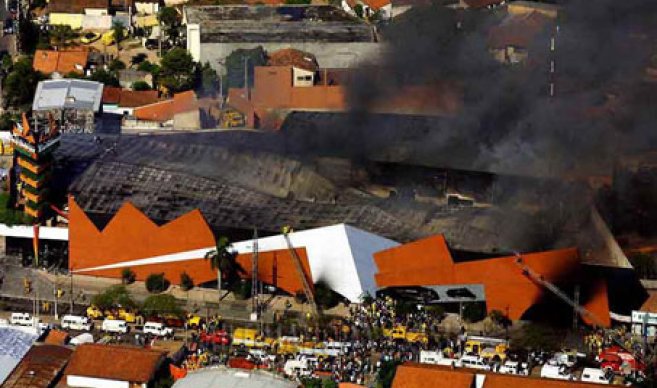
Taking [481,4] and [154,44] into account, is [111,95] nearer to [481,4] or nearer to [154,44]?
[154,44]

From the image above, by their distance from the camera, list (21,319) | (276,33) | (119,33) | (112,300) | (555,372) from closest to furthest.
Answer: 1. (555,372)
2. (21,319)
3. (112,300)
4. (276,33)
5. (119,33)

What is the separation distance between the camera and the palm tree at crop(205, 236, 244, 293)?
18109 mm

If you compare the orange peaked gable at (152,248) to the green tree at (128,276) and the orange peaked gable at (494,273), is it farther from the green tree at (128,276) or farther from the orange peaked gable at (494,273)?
the orange peaked gable at (494,273)

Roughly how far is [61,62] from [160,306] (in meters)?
10.4

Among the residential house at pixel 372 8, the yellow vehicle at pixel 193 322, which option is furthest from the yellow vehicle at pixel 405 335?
the residential house at pixel 372 8

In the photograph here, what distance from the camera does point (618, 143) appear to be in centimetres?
1947

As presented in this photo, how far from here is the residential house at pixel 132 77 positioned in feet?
88.7

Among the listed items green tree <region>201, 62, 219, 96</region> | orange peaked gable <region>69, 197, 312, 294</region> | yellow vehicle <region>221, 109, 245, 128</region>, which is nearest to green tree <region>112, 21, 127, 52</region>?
green tree <region>201, 62, 219, 96</region>

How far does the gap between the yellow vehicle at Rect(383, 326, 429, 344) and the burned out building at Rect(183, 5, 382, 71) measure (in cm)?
938

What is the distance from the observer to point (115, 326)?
17281 mm

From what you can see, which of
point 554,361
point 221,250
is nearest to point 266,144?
point 221,250

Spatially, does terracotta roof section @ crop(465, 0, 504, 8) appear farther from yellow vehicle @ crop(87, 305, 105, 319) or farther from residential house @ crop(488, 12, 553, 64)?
yellow vehicle @ crop(87, 305, 105, 319)

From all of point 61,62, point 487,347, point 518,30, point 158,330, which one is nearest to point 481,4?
point 518,30

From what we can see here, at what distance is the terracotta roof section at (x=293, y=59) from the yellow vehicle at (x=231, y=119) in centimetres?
233
